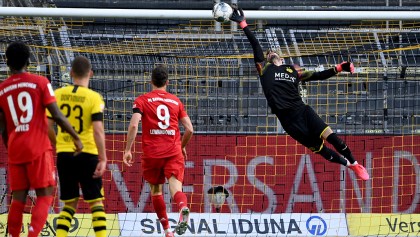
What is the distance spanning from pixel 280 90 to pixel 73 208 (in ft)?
13.7

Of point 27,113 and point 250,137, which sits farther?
point 250,137

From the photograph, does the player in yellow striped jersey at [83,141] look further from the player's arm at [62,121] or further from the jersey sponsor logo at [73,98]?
the player's arm at [62,121]

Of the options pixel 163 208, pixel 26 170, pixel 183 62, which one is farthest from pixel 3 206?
pixel 26 170

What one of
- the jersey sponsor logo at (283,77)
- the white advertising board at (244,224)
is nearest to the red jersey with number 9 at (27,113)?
the jersey sponsor logo at (283,77)

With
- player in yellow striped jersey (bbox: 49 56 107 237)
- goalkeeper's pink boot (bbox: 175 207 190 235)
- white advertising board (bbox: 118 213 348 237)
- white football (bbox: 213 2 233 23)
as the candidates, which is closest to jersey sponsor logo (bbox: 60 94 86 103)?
player in yellow striped jersey (bbox: 49 56 107 237)

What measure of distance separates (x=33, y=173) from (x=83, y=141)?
24.5 inches

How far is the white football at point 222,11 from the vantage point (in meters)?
12.2

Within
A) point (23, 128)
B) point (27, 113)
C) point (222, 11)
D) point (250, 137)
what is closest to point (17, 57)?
point (27, 113)

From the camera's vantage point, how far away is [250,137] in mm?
15562

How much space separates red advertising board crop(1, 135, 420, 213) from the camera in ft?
51.3

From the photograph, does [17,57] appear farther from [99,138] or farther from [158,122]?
[158,122]

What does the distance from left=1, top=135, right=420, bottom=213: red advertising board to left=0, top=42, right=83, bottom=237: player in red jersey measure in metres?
6.76

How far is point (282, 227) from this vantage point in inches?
588

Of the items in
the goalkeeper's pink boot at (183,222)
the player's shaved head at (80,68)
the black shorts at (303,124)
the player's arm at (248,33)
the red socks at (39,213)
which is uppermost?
the player's arm at (248,33)
